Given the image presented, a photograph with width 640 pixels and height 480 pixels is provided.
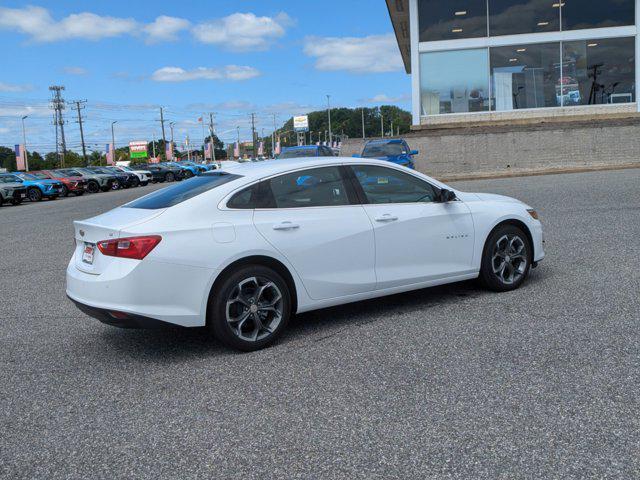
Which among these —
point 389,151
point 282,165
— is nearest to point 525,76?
point 389,151

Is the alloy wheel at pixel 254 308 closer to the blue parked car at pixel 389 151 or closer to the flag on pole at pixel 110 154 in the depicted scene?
the blue parked car at pixel 389 151

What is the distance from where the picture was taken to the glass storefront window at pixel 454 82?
2920 centimetres

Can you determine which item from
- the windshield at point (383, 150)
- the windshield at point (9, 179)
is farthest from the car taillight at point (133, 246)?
the windshield at point (9, 179)

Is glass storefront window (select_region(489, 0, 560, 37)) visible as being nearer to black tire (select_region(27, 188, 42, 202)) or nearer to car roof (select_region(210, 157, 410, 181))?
black tire (select_region(27, 188, 42, 202))

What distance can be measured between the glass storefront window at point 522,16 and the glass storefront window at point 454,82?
1.36m

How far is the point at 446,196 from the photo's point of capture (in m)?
6.12

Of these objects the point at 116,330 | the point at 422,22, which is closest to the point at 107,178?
the point at 422,22

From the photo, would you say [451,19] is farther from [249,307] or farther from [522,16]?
[249,307]

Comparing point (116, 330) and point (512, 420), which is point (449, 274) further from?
point (116, 330)

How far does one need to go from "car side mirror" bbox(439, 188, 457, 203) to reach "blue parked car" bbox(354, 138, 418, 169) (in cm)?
1395

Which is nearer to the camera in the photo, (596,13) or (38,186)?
(596,13)

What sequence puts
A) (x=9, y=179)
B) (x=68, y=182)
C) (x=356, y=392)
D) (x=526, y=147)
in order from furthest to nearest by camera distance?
(x=68, y=182) → (x=9, y=179) → (x=526, y=147) → (x=356, y=392)

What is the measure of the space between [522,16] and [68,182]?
84.7ft

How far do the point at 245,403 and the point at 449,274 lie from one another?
9.01ft
